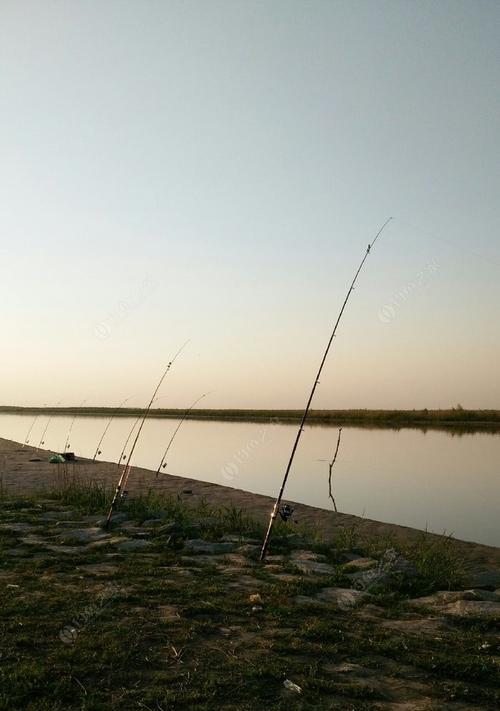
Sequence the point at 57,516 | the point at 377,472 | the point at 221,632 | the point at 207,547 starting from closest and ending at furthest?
1. the point at 221,632
2. the point at 207,547
3. the point at 57,516
4. the point at 377,472

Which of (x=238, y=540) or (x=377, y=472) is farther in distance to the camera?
(x=377, y=472)

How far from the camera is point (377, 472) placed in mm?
24109

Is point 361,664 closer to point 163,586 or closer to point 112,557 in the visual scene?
Result: point 163,586

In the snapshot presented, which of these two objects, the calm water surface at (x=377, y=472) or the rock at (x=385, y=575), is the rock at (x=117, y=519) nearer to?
the rock at (x=385, y=575)

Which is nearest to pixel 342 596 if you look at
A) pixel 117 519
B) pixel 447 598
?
pixel 447 598

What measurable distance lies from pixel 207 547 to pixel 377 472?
53.6 ft

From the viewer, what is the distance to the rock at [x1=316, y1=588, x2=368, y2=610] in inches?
252

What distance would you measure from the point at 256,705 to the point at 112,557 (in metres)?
4.44

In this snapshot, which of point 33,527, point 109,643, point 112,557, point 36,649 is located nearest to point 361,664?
point 109,643

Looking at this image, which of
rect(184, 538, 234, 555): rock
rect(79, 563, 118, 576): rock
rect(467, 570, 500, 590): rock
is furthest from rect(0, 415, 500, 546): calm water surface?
rect(79, 563, 118, 576): rock

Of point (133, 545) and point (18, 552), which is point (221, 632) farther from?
point (18, 552)

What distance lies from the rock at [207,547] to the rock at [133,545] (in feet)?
1.87

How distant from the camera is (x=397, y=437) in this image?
4162 cm

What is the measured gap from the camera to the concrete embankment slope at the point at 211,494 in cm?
1125
